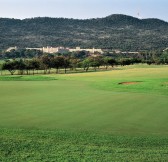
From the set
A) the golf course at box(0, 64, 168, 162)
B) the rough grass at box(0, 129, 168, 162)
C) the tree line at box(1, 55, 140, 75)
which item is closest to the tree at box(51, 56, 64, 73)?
the tree line at box(1, 55, 140, 75)

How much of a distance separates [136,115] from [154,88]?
18197mm

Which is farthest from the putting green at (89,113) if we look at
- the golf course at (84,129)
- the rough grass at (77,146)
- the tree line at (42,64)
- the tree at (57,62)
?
the tree at (57,62)

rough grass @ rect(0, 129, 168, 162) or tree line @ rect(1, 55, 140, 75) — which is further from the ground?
tree line @ rect(1, 55, 140, 75)

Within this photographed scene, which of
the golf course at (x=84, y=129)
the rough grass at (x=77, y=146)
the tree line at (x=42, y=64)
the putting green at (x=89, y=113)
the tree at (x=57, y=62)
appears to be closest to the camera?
the rough grass at (x=77, y=146)

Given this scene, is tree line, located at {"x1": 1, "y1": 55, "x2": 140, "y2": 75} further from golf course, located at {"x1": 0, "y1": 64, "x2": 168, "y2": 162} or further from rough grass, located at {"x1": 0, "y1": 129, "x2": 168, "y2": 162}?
rough grass, located at {"x1": 0, "y1": 129, "x2": 168, "y2": 162}

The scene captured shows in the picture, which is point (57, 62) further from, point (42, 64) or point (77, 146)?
point (77, 146)

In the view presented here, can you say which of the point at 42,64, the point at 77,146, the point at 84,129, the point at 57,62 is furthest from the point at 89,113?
the point at 57,62

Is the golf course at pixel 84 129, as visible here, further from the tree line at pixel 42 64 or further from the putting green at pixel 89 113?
the tree line at pixel 42 64

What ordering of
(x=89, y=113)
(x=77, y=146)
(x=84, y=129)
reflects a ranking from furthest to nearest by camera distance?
(x=89, y=113) → (x=84, y=129) → (x=77, y=146)

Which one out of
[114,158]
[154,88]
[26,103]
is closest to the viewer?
[114,158]

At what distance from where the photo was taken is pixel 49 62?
103938mm

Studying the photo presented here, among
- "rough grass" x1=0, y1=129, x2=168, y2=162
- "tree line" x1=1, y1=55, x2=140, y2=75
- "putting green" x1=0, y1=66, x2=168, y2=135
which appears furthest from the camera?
"tree line" x1=1, y1=55, x2=140, y2=75

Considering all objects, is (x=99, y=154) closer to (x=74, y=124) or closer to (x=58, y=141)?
(x=58, y=141)

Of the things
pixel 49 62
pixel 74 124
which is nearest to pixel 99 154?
pixel 74 124
